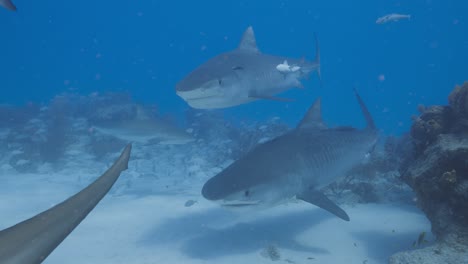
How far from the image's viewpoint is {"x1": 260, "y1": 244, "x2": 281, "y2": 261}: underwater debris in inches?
204

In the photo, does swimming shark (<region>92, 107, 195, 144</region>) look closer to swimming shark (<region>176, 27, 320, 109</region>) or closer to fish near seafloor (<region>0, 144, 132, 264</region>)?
swimming shark (<region>176, 27, 320, 109</region>)

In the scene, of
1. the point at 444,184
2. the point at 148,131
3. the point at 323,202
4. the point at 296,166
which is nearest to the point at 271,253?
the point at 323,202

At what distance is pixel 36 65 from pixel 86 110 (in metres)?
134

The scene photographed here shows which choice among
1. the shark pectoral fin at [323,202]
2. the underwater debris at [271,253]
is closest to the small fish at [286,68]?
the shark pectoral fin at [323,202]

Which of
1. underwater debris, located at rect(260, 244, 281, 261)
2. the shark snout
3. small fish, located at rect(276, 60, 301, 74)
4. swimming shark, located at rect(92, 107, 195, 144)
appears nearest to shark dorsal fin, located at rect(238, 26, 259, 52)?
small fish, located at rect(276, 60, 301, 74)

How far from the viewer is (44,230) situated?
157cm

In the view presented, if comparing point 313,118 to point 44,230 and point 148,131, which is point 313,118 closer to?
point 44,230

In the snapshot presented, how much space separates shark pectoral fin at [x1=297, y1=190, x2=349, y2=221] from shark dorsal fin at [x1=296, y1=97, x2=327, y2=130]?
152 cm

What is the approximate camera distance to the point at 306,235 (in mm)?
6121

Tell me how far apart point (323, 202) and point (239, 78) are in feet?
8.94

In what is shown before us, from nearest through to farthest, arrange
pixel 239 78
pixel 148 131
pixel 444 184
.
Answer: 1. pixel 444 184
2. pixel 239 78
3. pixel 148 131

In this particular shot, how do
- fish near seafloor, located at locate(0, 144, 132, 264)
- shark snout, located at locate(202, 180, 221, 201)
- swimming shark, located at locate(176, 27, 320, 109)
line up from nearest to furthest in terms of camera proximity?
fish near seafloor, located at locate(0, 144, 132, 264) < shark snout, located at locate(202, 180, 221, 201) < swimming shark, located at locate(176, 27, 320, 109)

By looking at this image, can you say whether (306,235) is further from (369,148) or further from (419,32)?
(419,32)

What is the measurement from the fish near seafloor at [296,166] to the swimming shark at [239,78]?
1.07 m
